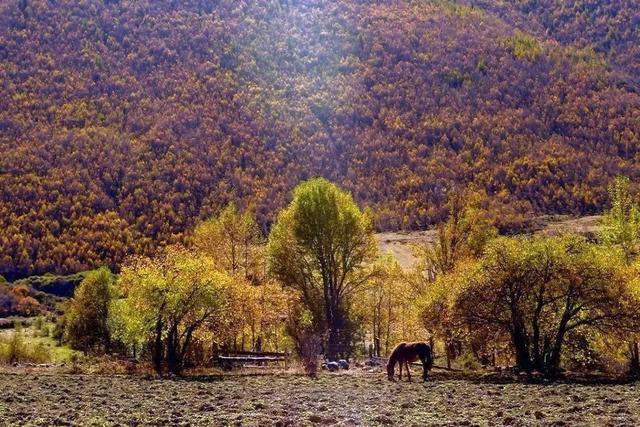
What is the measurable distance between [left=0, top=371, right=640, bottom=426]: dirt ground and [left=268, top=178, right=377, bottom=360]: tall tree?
22438mm

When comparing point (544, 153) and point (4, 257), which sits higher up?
point (544, 153)

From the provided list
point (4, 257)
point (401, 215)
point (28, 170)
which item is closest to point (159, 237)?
point (4, 257)

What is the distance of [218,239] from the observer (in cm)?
6531

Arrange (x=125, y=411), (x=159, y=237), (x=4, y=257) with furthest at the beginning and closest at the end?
(x=159, y=237)
(x=4, y=257)
(x=125, y=411)

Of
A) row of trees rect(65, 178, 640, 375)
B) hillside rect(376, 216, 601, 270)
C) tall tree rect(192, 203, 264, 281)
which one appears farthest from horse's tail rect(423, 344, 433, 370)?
hillside rect(376, 216, 601, 270)

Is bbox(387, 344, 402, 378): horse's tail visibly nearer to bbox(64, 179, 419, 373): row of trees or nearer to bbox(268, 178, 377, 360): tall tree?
bbox(64, 179, 419, 373): row of trees

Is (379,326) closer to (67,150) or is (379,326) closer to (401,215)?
(401,215)

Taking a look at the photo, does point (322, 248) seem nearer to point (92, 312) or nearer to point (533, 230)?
point (92, 312)

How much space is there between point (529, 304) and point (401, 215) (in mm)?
136035

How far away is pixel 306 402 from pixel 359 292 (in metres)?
36.7

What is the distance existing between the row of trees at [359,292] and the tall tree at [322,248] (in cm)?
10

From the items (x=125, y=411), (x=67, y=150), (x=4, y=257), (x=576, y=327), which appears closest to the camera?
(x=125, y=411)

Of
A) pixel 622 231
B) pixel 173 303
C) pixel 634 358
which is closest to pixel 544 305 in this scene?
pixel 634 358

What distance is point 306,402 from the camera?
2673 centimetres
